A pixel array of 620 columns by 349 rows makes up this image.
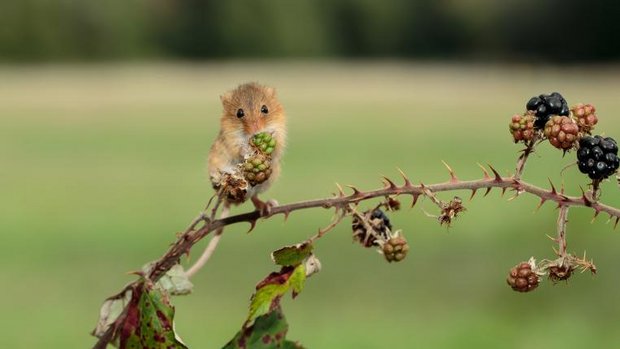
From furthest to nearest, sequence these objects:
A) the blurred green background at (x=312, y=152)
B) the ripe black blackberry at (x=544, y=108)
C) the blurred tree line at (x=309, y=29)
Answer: the blurred tree line at (x=309, y=29)
the blurred green background at (x=312, y=152)
the ripe black blackberry at (x=544, y=108)

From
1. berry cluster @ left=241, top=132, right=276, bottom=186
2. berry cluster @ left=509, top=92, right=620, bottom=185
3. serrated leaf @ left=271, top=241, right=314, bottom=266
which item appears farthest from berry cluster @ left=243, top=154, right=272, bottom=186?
berry cluster @ left=509, top=92, right=620, bottom=185

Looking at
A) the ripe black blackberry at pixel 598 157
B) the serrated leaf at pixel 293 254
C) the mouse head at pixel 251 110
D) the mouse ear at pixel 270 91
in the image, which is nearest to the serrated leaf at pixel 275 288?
the serrated leaf at pixel 293 254

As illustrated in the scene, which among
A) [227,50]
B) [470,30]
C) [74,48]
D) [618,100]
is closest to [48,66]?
[74,48]

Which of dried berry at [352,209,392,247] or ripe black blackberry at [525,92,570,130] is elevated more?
ripe black blackberry at [525,92,570,130]

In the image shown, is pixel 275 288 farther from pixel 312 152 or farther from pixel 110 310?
pixel 312 152

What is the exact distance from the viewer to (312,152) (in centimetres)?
2541

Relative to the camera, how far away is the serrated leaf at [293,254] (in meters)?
1.45

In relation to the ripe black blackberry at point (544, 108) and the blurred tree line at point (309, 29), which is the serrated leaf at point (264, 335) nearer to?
the ripe black blackberry at point (544, 108)

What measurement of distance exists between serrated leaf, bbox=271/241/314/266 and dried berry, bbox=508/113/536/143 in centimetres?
31

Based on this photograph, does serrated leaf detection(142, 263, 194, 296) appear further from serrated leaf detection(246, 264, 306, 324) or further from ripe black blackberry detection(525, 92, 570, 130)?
ripe black blackberry detection(525, 92, 570, 130)

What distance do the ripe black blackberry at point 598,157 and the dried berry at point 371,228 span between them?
0.26m

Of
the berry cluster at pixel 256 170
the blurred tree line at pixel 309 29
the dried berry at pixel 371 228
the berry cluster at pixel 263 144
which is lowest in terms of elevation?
the dried berry at pixel 371 228

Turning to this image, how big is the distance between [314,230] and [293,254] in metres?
13.1

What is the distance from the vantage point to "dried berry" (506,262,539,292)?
4.87 ft
